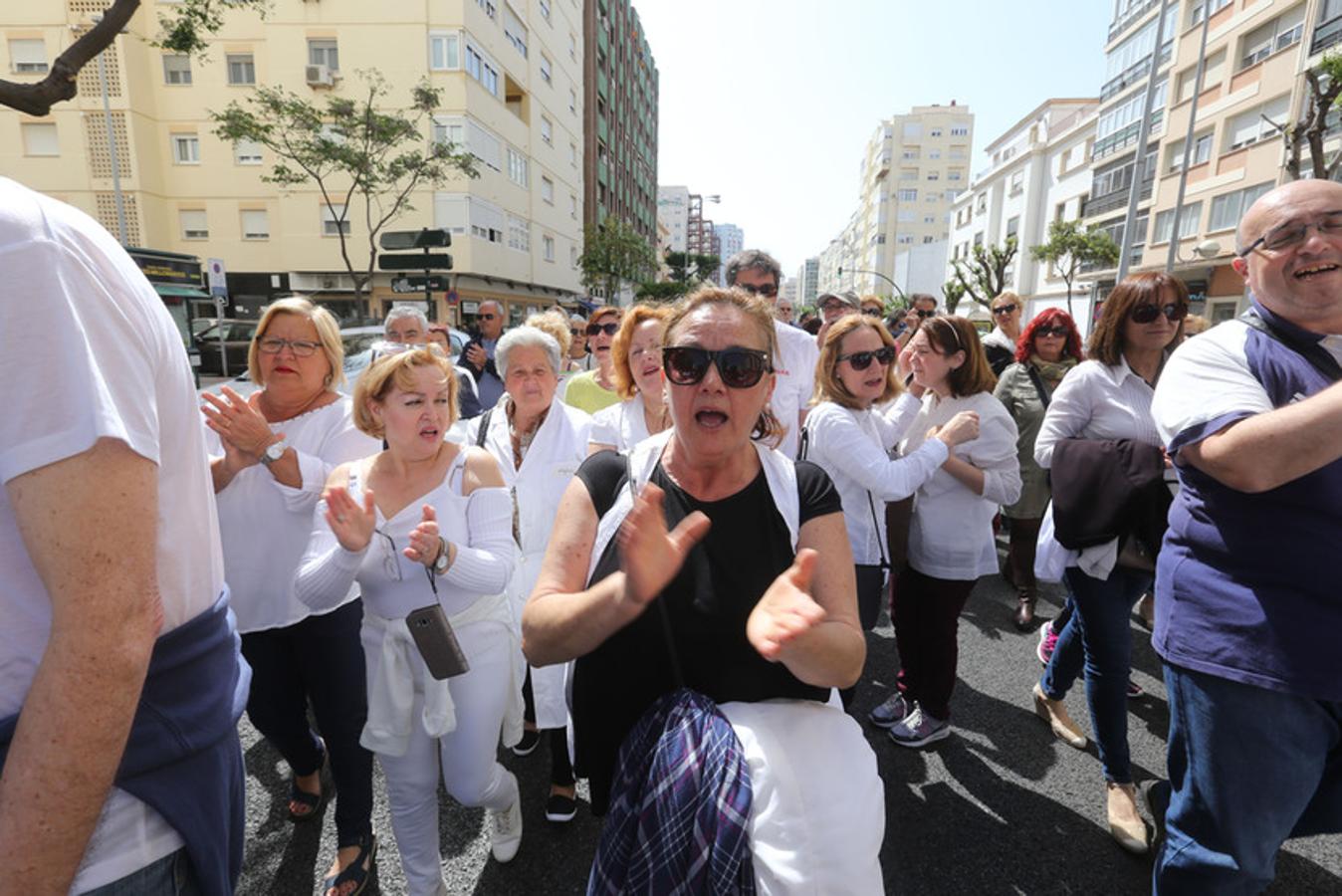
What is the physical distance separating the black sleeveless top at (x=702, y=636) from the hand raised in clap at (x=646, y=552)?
23cm

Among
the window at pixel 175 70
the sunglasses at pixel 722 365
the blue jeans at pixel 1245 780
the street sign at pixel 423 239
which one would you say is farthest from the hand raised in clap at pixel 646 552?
the window at pixel 175 70

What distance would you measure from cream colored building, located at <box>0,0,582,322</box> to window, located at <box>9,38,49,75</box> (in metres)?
0.06

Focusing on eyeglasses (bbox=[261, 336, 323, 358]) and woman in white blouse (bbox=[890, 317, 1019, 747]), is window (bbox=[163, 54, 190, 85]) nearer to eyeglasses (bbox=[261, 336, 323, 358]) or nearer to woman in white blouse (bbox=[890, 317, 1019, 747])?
eyeglasses (bbox=[261, 336, 323, 358])

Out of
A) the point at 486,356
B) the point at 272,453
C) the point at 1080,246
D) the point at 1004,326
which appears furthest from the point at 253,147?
the point at 1080,246

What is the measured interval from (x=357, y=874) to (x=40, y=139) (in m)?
35.6

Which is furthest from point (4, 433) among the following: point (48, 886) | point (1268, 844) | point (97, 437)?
point (1268, 844)

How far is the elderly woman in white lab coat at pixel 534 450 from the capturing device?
117 inches

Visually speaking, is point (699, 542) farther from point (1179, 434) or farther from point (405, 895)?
point (405, 895)

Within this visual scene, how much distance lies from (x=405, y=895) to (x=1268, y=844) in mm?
2772

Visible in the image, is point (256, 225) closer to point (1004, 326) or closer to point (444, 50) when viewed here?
point (444, 50)

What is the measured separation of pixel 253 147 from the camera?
25.8m

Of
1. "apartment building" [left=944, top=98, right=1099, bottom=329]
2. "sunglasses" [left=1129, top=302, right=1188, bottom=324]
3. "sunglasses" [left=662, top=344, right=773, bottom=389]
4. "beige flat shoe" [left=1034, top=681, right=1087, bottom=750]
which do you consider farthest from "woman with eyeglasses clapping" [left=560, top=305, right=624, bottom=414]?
"apartment building" [left=944, top=98, right=1099, bottom=329]

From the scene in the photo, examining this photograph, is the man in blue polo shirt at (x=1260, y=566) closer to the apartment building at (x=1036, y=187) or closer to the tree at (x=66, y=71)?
the tree at (x=66, y=71)

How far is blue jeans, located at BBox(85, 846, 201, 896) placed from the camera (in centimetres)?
94
